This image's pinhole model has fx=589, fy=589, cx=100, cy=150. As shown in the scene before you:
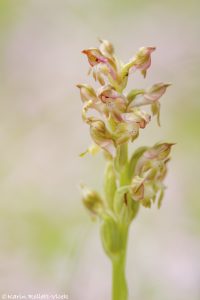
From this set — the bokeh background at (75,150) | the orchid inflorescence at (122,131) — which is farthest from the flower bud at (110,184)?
the bokeh background at (75,150)

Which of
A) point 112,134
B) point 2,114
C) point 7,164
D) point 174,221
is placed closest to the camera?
point 112,134

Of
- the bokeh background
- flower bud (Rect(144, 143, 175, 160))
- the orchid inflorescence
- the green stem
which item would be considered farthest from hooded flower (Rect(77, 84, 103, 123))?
the bokeh background

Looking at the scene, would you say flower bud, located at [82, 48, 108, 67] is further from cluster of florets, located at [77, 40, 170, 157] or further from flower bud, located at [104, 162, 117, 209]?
flower bud, located at [104, 162, 117, 209]

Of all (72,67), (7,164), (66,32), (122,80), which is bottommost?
(122,80)

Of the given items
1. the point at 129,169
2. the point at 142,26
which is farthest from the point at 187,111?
the point at 129,169

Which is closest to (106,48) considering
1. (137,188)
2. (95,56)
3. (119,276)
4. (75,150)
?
(95,56)

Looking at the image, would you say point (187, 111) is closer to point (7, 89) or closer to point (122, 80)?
point (7, 89)

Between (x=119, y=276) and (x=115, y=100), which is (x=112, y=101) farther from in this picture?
(x=119, y=276)

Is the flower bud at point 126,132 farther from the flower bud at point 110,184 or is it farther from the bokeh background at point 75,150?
the bokeh background at point 75,150
